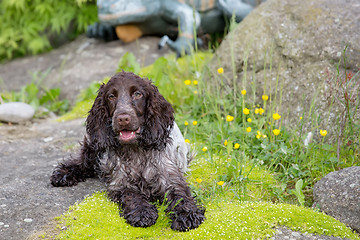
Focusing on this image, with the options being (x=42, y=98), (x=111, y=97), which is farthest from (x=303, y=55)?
(x=42, y=98)

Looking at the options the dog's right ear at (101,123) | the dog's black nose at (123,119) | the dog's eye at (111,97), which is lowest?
the dog's right ear at (101,123)

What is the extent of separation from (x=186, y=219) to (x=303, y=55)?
301 cm

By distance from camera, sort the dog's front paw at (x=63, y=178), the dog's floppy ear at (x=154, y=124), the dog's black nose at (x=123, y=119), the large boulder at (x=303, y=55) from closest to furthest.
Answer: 1. the dog's black nose at (x=123, y=119)
2. the dog's floppy ear at (x=154, y=124)
3. the dog's front paw at (x=63, y=178)
4. the large boulder at (x=303, y=55)

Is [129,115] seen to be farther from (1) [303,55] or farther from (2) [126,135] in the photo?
(1) [303,55]

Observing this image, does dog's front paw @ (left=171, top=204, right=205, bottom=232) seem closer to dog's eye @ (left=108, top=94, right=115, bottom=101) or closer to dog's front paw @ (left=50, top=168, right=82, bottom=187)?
dog's eye @ (left=108, top=94, right=115, bottom=101)

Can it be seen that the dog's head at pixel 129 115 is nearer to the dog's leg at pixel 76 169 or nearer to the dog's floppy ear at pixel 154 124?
the dog's floppy ear at pixel 154 124

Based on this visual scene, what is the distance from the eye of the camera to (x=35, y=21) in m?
9.63

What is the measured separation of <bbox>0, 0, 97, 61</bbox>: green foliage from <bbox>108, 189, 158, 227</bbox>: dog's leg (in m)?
6.17

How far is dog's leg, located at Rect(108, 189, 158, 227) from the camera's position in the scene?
3.55 m

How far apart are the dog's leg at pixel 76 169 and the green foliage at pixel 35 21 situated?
532 centimetres

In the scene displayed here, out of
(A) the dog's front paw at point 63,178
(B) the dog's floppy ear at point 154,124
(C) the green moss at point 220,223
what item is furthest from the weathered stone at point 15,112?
(B) the dog's floppy ear at point 154,124

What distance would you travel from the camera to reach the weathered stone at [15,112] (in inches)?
254

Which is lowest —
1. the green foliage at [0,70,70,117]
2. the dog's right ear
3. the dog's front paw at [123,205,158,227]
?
the green foliage at [0,70,70,117]

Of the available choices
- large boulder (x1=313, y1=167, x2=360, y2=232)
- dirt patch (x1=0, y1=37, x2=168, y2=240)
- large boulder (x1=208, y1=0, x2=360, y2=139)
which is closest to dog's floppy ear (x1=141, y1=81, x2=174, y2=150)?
dirt patch (x1=0, y1=37, x2=168, y2=240)
